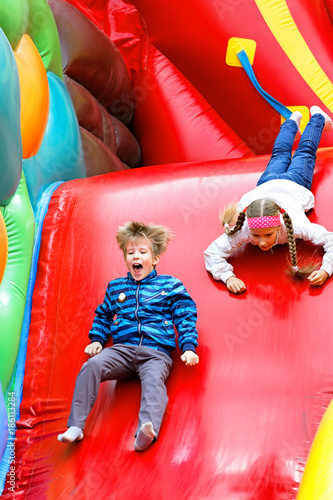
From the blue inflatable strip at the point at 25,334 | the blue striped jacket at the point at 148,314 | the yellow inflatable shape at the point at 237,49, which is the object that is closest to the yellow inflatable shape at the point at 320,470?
the blue striped jacket at the point at 148,314

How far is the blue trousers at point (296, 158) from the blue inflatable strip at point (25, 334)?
0.85 m

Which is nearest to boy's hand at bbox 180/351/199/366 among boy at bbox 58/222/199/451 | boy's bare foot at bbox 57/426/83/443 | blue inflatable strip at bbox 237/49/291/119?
boy at bbox 58/222/199/451

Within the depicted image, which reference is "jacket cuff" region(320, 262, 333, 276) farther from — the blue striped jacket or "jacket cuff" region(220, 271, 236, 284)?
the blue striped jacket

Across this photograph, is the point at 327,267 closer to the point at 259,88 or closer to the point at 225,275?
the point at 225,275

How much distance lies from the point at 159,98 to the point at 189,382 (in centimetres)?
216

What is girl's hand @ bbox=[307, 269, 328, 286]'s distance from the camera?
6.33ft

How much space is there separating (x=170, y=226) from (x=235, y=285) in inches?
16.6

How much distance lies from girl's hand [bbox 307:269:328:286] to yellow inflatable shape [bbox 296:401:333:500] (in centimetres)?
66

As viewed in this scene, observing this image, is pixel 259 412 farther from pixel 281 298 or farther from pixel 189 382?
pixel 281 298

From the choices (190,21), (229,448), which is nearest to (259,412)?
(229,448)

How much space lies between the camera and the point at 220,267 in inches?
81.0

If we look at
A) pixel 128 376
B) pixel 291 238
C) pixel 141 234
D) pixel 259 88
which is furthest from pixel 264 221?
pixel 259 88

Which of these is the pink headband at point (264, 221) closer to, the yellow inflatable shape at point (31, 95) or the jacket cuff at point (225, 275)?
the jacket cuff at point (225, 275)

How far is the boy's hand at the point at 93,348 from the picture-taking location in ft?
6.15
